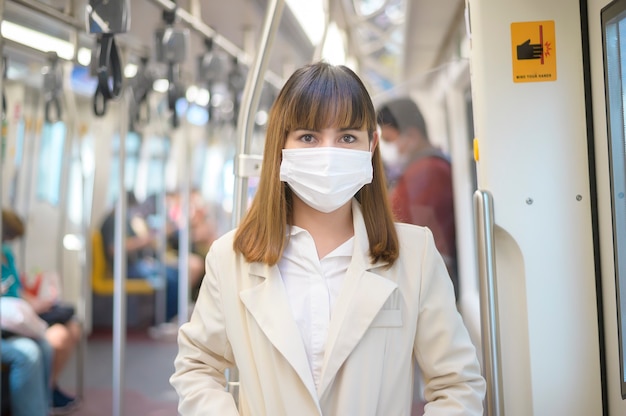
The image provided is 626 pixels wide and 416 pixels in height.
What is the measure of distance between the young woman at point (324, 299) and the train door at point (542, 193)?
1.23ft

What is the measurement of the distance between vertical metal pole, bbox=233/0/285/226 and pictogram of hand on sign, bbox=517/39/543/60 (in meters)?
0.69

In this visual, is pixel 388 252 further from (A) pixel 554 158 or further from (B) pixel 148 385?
(B) pixel 148 385

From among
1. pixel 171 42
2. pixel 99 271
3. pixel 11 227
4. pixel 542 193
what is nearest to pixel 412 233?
pixel 542 193

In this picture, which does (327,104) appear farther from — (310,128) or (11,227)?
(11,227)

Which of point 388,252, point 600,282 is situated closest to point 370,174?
point 388,252

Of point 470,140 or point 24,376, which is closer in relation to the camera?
point 470,140

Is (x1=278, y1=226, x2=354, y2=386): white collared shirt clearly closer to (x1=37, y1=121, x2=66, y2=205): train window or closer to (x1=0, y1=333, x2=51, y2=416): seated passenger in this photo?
(x1=0, y1=333, x2=51, y2=416): seated passenger

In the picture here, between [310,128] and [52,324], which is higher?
[310,128]

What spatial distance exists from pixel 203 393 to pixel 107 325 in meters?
8.02

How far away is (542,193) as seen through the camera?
1.96 m

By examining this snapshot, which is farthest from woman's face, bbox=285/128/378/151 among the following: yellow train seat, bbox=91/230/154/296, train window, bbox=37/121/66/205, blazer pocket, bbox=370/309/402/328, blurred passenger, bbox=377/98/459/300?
yellow train seat, bbox=91/230/154/296

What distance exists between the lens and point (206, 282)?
1.75 m

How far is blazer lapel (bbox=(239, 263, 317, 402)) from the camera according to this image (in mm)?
1562

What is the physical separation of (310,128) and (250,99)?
603 millimetres
